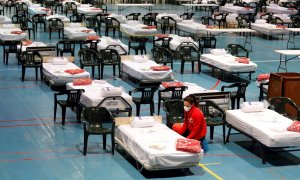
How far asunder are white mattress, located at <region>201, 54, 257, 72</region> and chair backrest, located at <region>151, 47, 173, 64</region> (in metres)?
1.23

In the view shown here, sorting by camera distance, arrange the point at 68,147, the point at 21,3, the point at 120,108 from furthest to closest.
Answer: the point at 21,3, the point at 120,108, the point at 68,147

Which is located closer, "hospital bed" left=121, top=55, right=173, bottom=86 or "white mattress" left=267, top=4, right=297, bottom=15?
"hospital bed" left=121, top=55, right=173, bottom=86

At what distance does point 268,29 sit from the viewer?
32.9 m

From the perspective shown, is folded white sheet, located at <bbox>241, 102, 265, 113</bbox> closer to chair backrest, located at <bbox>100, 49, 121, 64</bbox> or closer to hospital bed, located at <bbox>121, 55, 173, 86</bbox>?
hospital bed, located at <bbox>121, 55, 173, 86</bbox>

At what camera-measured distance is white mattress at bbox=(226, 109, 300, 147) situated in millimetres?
14680

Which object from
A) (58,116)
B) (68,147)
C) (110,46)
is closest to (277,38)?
(110,46)

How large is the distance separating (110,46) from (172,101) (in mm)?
9360

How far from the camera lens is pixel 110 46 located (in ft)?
83.6

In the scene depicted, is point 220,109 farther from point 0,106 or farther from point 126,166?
point 0,106

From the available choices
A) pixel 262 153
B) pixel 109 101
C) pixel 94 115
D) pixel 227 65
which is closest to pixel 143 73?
pixel 227 65

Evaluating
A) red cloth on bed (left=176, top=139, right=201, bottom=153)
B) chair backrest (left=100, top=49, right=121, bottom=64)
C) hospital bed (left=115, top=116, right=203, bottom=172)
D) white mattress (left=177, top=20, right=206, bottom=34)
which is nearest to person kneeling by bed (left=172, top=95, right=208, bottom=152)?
hospital bed (left=115, top=116, right=203, bottom=172)

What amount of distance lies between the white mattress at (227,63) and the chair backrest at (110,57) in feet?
10.5

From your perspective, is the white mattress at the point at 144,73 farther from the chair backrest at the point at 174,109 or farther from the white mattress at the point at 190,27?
the white mattress at the point at 190,27

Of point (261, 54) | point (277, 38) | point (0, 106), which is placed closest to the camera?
point (0, 106)
